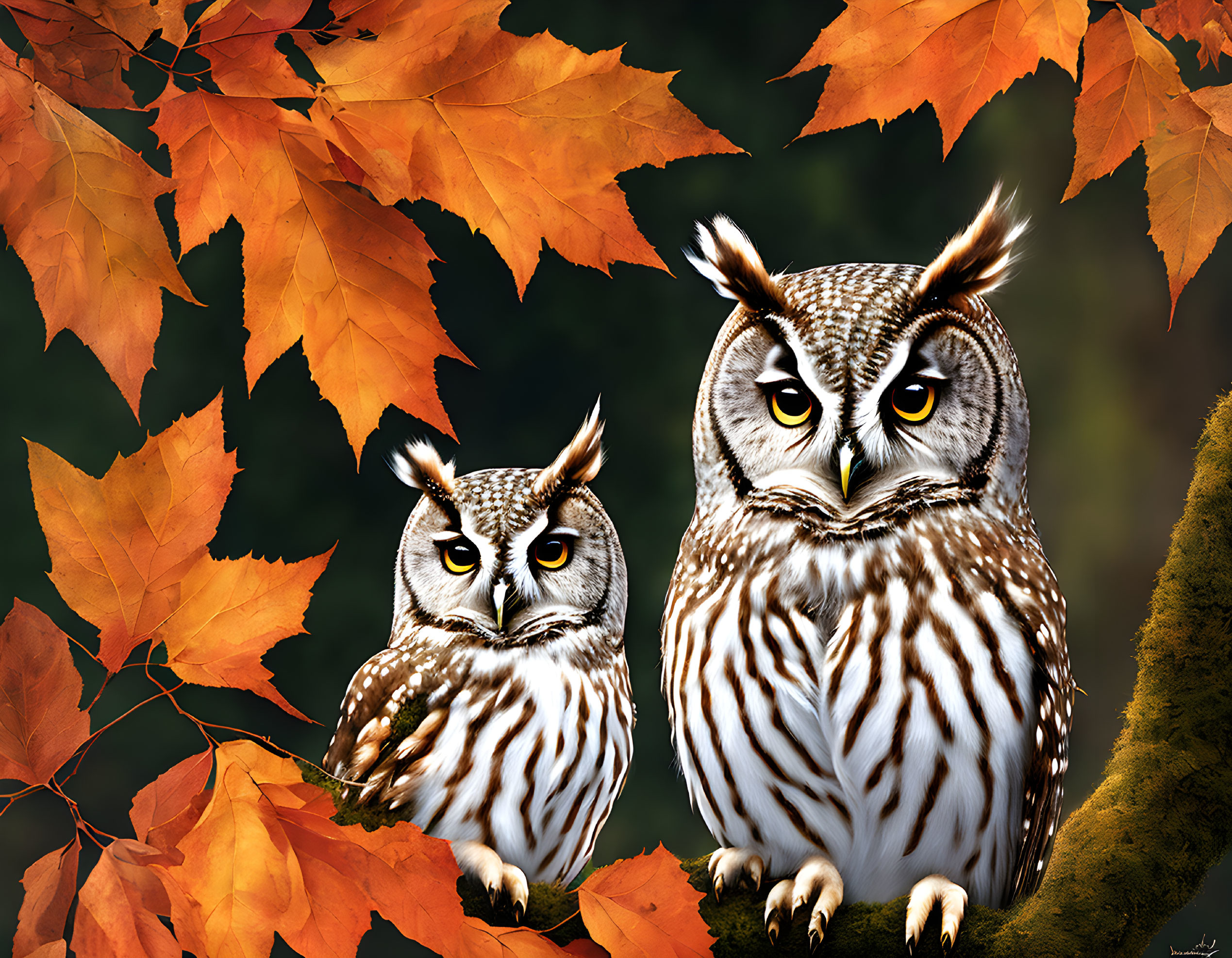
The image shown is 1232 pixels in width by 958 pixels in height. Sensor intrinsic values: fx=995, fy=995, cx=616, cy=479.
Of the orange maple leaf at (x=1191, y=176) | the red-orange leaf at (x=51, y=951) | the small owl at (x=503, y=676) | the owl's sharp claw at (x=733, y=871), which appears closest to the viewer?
the red-orange leaf at (x=51, y=951)

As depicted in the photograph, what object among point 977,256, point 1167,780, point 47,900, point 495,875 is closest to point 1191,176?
point 977,256

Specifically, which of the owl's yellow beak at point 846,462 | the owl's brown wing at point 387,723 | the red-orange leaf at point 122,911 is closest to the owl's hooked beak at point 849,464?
the owl's yellow beak at point 846,462

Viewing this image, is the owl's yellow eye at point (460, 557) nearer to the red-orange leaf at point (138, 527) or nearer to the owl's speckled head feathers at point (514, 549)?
the owl's speckled head feathers at point (514, 549)

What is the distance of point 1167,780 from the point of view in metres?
0.73

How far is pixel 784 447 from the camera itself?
2.97ft

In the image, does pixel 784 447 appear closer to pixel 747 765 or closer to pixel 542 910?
pixel 747 765

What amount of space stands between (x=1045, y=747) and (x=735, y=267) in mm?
524

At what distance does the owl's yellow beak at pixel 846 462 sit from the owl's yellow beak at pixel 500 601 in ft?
1.29

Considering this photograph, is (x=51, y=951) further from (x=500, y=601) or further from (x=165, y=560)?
(x=500, y=601)

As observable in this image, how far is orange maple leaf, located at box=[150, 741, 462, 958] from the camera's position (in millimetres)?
660

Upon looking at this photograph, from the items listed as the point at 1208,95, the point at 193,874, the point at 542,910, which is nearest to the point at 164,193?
the point at 193,874

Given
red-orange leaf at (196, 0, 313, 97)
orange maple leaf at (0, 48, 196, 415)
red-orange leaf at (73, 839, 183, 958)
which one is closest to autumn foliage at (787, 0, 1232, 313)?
red-orange leaf at (196, 0, 313, 97)

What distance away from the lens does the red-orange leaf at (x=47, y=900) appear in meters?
0.64

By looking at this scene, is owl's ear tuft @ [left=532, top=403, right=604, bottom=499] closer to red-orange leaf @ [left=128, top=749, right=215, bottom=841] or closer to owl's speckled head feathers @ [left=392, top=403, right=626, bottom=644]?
owl's speckled head feathers @ [left=392, top=403, right=626, bottom=644]
